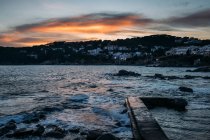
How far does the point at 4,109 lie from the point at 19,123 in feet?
19.7

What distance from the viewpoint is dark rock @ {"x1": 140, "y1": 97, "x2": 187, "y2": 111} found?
71.4ft

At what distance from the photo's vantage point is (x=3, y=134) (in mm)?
13891

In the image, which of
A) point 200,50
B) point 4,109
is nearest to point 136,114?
point 4,109

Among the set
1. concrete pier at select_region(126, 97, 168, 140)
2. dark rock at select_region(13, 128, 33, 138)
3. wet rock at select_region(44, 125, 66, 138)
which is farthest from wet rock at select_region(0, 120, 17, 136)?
concrete pier at select_region(126, 97, 168, 140)

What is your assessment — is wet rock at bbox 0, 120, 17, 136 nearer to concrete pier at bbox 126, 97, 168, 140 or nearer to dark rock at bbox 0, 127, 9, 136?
dark rock at bbox 0, 127, 9, 136

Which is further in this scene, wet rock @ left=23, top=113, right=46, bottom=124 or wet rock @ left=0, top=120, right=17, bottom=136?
wet rock @ left=23, top=113, right=46, bottom=124

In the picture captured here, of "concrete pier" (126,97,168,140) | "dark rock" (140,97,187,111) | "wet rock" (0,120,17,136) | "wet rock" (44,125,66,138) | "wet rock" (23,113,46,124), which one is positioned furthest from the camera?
"dark rock" (140,97,187,111)

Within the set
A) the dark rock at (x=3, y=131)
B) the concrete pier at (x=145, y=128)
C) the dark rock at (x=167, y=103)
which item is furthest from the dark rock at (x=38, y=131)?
the dark rock at (x=167, y=103)

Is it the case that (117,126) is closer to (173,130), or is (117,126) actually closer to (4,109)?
(173,130)

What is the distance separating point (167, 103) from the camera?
23094 millimetres

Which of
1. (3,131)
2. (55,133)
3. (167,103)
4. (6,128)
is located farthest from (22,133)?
(167,103)

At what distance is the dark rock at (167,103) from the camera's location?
21.8 m

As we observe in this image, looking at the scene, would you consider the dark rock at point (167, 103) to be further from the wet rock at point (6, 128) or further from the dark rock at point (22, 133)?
the dark rock at point (22, 133)

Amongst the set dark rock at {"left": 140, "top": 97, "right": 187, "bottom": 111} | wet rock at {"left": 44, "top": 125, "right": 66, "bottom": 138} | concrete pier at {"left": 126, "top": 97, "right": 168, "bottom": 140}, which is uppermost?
concrete pier at {"left": 126, "top": 97, "right": 168, "bottom": 140}
